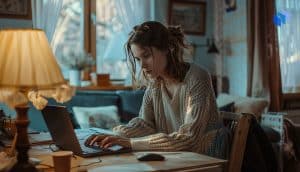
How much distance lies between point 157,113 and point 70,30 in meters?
2.88

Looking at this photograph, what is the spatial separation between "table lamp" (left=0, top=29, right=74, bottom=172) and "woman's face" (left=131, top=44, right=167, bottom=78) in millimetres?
715

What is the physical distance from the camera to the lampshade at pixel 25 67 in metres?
1.16

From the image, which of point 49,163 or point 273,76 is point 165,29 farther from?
point 273,76

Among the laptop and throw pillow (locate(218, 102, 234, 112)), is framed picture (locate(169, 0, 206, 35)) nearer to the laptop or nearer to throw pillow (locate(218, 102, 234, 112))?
throw pillow (locate(218, 102, 234, 112))

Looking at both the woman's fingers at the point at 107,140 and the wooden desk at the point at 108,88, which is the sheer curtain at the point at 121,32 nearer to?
the wooden desk at the point at 108,88

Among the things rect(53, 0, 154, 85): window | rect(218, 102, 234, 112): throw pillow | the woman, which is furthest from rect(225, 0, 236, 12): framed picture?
the woman

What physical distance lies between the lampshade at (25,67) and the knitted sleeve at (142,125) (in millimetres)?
825

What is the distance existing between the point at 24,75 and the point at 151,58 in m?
0.83

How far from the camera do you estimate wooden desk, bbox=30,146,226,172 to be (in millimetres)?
1446

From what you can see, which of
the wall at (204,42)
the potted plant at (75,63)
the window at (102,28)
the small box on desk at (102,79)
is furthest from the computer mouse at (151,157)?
the wall at (204,42)

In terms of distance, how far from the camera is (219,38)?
517cm

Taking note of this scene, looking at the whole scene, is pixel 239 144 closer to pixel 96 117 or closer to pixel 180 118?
pixel 180 118

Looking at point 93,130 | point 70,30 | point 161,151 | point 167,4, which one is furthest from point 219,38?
point 161,151

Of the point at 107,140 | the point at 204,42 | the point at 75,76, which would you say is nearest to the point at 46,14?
the point at 75,76
